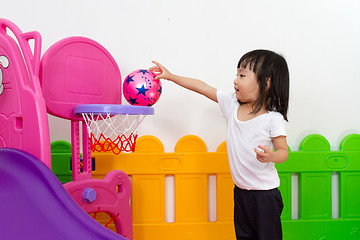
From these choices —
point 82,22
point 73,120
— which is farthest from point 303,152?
point 82,22

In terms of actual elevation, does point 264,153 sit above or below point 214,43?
below

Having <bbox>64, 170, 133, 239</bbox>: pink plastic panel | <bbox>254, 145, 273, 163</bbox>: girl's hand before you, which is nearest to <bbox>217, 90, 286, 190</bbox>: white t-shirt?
<bbox>254, 145, 273, 163</bbox>: girl's hand

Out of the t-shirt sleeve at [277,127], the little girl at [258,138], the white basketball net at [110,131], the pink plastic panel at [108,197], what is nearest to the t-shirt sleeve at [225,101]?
the little girl at [258,138]

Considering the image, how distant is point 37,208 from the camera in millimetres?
775

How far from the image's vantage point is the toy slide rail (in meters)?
1.31

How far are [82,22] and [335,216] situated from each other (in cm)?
130

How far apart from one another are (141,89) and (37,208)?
0.44 m

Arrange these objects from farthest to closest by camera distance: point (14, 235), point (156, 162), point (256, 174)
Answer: point (156, 162) < point (256, 174) < point (14, 235)

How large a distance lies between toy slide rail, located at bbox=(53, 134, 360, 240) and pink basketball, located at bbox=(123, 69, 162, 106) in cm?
30

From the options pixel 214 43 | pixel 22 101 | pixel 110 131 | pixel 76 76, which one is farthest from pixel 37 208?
pixel 214 43

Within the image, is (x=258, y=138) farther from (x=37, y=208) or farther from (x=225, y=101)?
(x=37, y=208)

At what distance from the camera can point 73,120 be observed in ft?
3.47

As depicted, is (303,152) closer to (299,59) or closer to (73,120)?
(299,59)

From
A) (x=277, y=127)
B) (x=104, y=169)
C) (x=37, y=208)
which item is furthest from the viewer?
(x=104, y=169)
